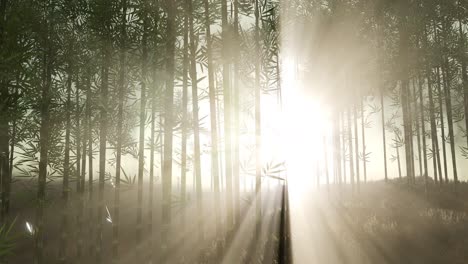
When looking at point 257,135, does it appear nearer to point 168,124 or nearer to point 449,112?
point 168,124

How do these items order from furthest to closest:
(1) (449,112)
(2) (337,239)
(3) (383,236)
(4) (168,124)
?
(1) (449,112), (2) (337,239), (3) (383,236), (4) (168,124)

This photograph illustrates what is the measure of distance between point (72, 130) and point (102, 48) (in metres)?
3.51

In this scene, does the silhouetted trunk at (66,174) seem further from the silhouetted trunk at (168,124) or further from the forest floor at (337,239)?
the silhouetted trunk at (168,124)

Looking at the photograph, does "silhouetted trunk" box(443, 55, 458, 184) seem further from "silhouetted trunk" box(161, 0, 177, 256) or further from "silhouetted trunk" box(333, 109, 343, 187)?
"silhouetted trunk" box(161, 0, 177, 256)

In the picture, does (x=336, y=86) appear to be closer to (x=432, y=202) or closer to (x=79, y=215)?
(x=432, y=202)

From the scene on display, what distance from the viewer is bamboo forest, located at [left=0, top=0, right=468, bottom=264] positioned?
279 inches

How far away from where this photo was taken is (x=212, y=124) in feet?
23.2

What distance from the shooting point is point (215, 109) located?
7.19 meters

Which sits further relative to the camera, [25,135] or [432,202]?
[432,202]

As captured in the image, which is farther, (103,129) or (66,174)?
(66,174)

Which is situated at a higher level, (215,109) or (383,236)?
(215,109)

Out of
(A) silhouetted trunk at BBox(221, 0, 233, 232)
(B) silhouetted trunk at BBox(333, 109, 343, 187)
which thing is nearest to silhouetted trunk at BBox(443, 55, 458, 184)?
(B) silhouetted trunk at BBox(333, 109, 343, 187)

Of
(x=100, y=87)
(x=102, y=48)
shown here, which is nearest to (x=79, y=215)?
(x=100, y=87)

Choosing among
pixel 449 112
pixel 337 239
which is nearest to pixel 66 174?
pixel 337 239
